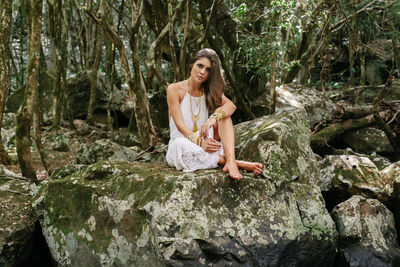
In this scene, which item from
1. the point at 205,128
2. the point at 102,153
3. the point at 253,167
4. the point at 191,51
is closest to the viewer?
the point at 253,167

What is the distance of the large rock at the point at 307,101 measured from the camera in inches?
320

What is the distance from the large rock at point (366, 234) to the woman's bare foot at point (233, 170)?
4.57ft

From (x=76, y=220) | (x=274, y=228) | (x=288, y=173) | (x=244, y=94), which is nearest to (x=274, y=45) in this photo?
(x=244, y=94)

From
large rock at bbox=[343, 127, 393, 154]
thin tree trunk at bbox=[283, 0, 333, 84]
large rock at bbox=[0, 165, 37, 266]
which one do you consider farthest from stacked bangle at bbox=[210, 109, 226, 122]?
large rock at bbox=[343, 127, 393, 154]

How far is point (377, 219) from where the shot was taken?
395cm

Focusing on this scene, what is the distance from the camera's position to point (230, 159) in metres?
3.53

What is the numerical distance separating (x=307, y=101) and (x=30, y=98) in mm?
5918

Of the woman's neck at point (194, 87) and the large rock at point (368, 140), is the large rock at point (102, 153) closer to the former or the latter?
the woman's neck at point (194, 87)

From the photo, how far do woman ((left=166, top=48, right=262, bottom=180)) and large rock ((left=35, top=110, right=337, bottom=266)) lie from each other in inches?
6.1

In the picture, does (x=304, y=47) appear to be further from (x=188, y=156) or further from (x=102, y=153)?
(x=188, y=156)

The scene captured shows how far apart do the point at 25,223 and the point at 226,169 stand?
2.22 m

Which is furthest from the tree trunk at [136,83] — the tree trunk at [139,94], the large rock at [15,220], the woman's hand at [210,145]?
the woman's hand at [210,145]

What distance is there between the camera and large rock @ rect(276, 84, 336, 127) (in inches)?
320

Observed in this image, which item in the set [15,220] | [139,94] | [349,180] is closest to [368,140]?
[349,180]
